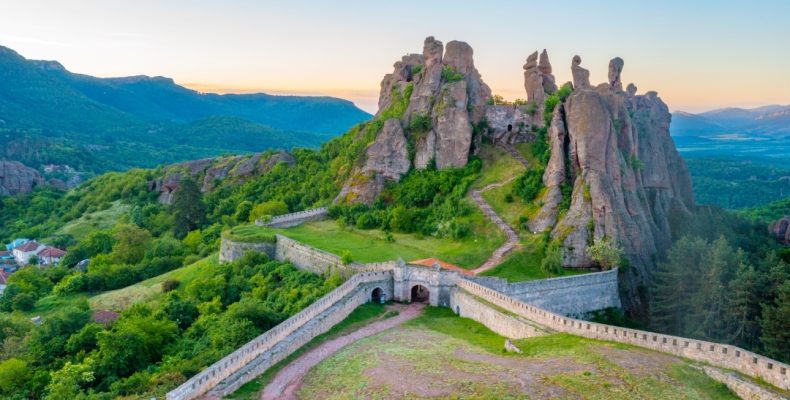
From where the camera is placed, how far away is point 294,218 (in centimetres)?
6750

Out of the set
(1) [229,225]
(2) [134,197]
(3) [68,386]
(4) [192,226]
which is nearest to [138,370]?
(3) [68,386]

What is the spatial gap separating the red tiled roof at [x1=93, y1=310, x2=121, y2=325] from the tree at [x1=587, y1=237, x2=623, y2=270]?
3975cm

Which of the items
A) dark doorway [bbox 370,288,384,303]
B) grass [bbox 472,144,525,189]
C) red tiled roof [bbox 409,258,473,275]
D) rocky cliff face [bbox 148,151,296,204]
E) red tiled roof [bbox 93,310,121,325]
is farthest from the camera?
rocky cliff face [bbox 148,151,296,204]

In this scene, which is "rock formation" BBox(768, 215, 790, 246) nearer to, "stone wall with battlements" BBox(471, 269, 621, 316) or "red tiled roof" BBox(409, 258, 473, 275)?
"stone wall with battlements" BBox(471, 269, 621, 316)

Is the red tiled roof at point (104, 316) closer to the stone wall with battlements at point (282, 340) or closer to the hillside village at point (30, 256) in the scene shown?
the stone wall with battlements at point (282, 340)

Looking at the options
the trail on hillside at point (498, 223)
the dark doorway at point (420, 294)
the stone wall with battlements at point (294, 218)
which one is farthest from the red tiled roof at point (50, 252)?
the dark doorway at point (420, 294)

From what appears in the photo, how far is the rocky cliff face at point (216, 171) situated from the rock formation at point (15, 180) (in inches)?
1475

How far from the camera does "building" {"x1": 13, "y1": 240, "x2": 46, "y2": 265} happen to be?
84.2 meters

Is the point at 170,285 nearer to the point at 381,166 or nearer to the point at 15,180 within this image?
the point at 381,166

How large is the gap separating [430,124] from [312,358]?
134 feet

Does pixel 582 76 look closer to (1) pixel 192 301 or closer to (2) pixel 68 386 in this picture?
(1) pixel 192 301

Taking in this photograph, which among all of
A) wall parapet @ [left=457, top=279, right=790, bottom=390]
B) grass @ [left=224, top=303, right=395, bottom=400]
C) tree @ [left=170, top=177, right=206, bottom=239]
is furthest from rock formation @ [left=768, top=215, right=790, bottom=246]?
tree @ [left=170, top=177, right=206, bottom=239]

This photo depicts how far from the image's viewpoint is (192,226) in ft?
277

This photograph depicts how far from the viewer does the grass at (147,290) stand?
Answer: 56625 millimetres
